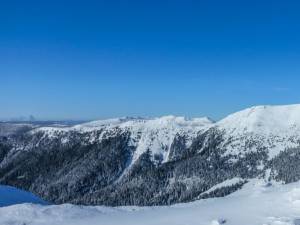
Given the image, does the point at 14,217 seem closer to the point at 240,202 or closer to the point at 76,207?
the point at 76,207

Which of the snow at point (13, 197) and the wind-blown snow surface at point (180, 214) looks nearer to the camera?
the wind-blown snow surface at point (180, 214)

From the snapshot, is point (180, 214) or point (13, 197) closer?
point (180, 214)

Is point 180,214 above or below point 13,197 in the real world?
above

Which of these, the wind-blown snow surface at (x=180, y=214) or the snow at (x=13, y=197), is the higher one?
the wind-blown snow surface at (x=180, y=214)

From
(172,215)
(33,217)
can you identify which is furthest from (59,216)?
(172,215)

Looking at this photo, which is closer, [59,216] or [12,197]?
[59,216]

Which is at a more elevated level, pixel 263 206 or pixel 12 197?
pixel 263 206

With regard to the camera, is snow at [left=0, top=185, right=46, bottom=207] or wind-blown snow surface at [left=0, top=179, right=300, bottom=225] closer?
wind-blown snow surface at [left=0, top=179, right=300, bottom=225]

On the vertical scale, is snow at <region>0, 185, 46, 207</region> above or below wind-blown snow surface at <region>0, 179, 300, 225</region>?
below
